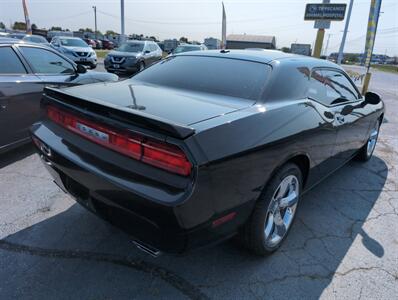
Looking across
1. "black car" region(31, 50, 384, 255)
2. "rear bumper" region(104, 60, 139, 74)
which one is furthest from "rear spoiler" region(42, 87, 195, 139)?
"rear bumper" region(104, 60, 139, 74)

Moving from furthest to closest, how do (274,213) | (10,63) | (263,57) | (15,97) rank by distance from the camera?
1. (10,63)
2. (15,97)
3. (263,57)
4. (274,213)

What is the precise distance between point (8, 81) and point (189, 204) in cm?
332

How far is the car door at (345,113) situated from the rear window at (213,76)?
977 millimetres

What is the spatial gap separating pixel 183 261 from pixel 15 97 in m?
3.00

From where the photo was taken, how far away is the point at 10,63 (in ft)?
13.0

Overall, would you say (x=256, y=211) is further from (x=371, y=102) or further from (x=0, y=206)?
(x=371, y=102)

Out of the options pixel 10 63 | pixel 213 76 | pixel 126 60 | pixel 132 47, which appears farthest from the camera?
pixel 132 47

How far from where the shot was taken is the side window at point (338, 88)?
129 inches

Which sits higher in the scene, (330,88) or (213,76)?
(213,76)

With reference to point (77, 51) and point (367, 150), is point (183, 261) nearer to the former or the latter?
point (367, 150)

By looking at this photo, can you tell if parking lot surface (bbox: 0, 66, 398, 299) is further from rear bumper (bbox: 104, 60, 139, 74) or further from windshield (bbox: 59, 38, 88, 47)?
windshield (bbox: 59, 38, 88, 47)

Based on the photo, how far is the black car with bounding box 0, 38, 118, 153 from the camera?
3.79m

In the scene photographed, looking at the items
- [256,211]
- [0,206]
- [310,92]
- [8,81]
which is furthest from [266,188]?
[8,81]

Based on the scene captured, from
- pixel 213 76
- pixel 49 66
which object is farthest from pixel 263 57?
pixel 49 66
